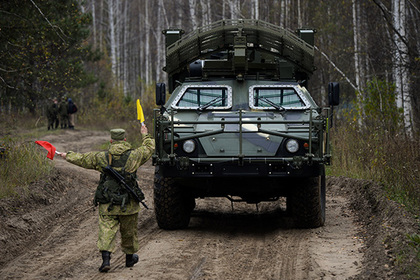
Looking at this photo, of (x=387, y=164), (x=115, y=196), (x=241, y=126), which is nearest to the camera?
(x=115, y=196)

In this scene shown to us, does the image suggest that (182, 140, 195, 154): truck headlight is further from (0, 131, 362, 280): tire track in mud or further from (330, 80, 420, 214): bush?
(330, 80, 420, 214): bush

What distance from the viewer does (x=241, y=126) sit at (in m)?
7.82

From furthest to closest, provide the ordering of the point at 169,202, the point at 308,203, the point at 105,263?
1. the point at 169,202
2. the point at 308,203
3. the point at 105,263

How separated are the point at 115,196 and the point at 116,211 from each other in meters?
0.16

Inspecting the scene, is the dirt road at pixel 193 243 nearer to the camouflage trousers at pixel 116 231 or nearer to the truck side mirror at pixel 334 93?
the camouflage trousers at pixel 116 231

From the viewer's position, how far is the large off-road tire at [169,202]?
8.63 metres

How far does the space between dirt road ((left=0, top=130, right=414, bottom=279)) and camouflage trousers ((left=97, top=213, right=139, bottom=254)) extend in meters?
0.23

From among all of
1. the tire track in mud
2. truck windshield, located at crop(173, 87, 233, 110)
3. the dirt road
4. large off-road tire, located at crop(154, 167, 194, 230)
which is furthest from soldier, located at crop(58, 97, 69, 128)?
large off-road tire, located at crop(154, 167, 194, 230)

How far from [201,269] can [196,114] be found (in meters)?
2.84

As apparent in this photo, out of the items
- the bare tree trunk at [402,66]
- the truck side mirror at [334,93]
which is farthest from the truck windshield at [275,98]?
the bare tree trunk at [402,66]

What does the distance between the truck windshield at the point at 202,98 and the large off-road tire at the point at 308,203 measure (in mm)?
1597

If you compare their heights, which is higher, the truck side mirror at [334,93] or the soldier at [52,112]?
the truck side mirror at [334,93]

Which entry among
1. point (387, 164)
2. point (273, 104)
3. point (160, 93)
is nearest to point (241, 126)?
point (273, 104)

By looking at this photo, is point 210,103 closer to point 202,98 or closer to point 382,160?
point 202,98
